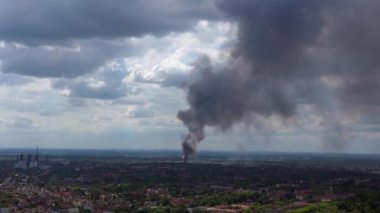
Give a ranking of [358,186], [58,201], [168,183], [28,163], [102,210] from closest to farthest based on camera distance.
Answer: [102,210], [58,201], [358,186], [168,183], [28,163]

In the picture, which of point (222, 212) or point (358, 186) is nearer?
point (222, 212)

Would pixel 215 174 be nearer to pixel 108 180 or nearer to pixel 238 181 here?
pixel 238 181

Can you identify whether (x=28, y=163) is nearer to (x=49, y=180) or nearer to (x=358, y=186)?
(x=49, y=180)

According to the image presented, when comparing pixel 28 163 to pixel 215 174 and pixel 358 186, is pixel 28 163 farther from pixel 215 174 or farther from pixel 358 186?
pixel 358 186

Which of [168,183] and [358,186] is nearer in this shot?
[358,186]

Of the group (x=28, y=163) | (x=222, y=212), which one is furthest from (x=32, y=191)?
(x=28, y=163)

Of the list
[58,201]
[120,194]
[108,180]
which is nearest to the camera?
[58,201]

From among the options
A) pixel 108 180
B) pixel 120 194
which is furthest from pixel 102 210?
pixel 108 180

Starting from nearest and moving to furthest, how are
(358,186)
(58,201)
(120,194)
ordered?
(58,201)
(120,194)
(358,186)

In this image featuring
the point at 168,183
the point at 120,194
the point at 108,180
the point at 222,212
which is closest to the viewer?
the point at 222,212
